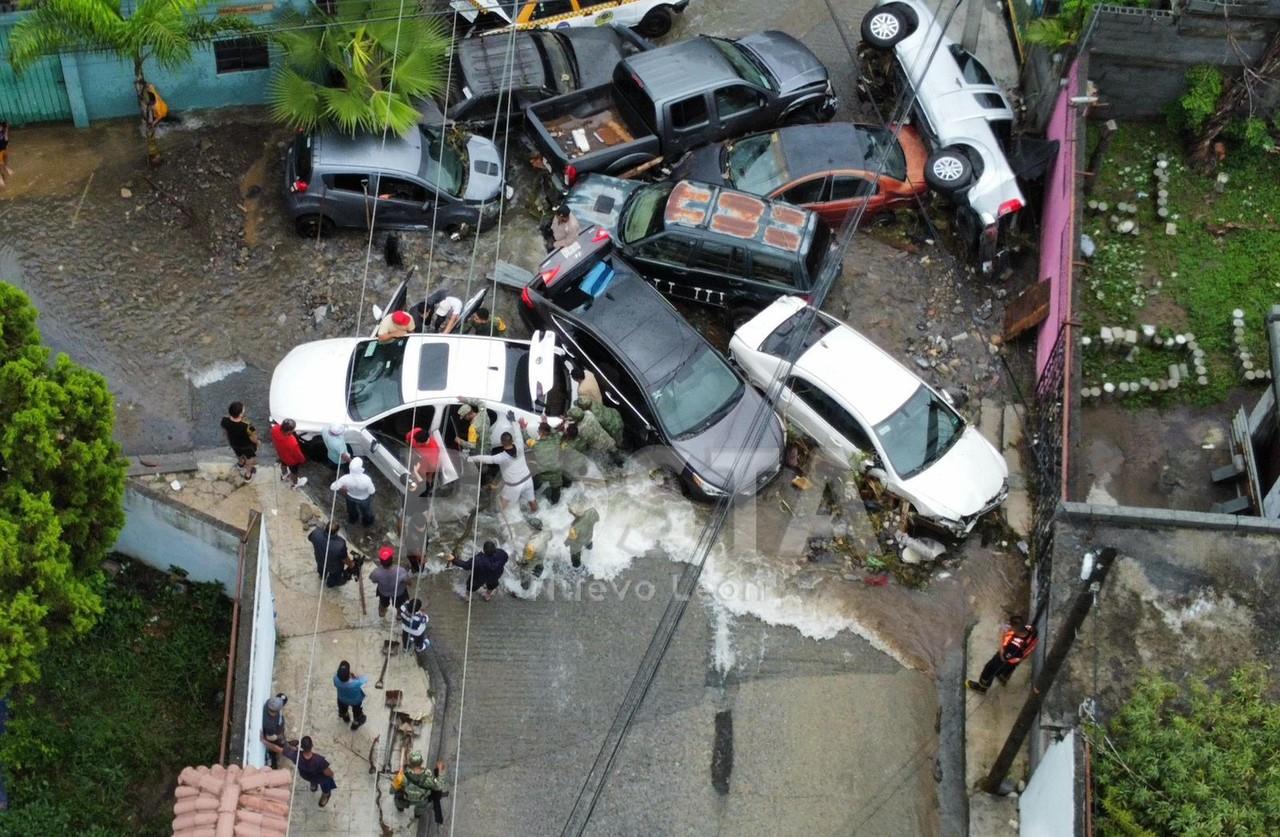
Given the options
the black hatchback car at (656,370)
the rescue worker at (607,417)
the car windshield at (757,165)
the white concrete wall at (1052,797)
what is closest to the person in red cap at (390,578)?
the rescue worker at (607,417)

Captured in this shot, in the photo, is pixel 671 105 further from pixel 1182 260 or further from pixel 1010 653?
pixel 1010 653

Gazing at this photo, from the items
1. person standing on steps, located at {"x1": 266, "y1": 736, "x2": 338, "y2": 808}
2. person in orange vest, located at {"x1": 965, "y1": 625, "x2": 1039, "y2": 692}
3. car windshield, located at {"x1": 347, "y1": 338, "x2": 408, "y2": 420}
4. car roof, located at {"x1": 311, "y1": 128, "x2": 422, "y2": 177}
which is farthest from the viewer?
car roof, located at {"x1": 311, "y1": 128, "x2": 422, "y2": 177}

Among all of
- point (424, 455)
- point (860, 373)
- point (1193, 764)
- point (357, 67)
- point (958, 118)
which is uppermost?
point (357, 67)

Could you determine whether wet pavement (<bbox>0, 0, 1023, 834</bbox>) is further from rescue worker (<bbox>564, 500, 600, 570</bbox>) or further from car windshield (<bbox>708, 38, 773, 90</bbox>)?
car windshield (<bbox>708, 38, 773, 90</bbox>)

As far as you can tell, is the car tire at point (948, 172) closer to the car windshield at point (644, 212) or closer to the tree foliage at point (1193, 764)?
the car windshield at point (644, 212)

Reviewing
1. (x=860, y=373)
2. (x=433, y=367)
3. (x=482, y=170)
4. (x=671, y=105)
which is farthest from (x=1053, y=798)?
(x=482, y=170)

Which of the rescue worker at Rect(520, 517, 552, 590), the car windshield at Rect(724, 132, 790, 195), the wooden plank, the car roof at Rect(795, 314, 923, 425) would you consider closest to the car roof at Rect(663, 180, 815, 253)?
the car windshield at Rect(724, 132, 790, 195)

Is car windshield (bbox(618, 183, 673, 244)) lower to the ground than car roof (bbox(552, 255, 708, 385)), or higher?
higher
